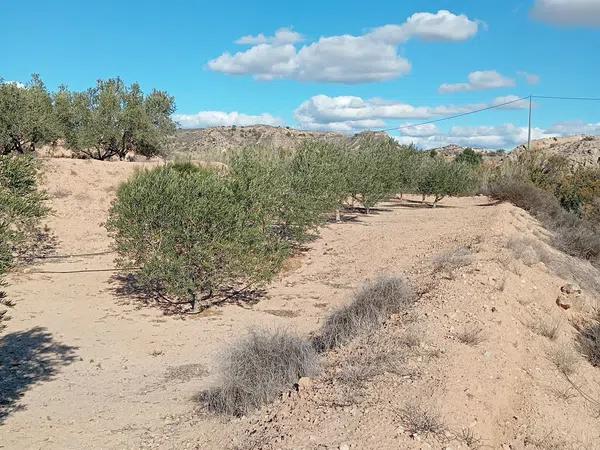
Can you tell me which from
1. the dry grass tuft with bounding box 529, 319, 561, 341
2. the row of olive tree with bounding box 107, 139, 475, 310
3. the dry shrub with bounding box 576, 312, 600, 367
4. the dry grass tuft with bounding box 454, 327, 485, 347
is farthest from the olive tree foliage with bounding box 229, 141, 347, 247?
the dry shrub with bounding box 576, 312, 600, 367

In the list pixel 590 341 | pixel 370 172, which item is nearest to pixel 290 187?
pixel 370 172

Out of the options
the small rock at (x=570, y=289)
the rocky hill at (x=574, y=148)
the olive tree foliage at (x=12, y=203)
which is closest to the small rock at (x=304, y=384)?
the olive tree foliage at (x=12, y=203)

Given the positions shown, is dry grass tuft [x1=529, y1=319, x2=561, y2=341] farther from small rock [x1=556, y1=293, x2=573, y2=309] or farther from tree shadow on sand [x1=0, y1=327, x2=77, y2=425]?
tree shadow on sand [x1=0, y1=327, x2=77, y2=425]

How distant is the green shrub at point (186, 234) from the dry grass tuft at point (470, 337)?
6.47 m

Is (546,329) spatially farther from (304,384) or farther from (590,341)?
(304,384)

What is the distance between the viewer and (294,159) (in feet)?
72.1

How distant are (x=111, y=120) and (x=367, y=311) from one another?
25269 millimetres

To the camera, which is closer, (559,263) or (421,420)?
(421,420)

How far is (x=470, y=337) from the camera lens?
8.30 metres

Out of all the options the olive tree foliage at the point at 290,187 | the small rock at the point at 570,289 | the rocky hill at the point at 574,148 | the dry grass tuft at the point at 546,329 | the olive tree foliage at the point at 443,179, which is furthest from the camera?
the rocky hill at the point at 574,148

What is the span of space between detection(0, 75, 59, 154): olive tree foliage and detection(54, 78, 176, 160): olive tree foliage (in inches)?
75.3

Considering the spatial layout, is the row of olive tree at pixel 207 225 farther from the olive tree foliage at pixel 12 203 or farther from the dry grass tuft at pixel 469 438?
the dry grass tuft at pixel 469 438

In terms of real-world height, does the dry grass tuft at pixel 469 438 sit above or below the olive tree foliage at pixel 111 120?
below

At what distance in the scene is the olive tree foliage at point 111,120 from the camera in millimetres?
29906
